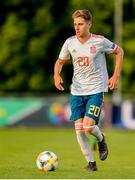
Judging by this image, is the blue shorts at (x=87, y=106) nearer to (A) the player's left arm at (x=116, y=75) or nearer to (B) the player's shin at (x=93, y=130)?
(B) the player's shin at (x=93, y=130)

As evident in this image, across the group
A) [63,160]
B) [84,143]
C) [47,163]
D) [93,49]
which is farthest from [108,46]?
[63,160]

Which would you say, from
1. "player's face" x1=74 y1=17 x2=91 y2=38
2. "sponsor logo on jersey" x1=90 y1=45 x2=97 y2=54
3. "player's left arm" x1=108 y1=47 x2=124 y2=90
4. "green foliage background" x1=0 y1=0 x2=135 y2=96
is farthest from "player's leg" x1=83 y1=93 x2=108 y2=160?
"green foliage background" x1=0 y1=0 x2=135 y2=96

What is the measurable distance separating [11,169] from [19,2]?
37264 mm

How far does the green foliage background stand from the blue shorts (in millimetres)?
34878

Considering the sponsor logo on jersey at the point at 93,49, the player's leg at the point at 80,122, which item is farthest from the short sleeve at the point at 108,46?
the player's leg at the point at 80,122

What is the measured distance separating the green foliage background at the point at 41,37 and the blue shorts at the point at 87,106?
3488cm

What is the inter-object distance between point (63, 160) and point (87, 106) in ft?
10.7

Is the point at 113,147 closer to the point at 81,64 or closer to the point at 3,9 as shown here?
the point at 81,64

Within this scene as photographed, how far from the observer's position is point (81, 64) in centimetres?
1234

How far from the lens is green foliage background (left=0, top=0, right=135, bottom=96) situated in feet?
157

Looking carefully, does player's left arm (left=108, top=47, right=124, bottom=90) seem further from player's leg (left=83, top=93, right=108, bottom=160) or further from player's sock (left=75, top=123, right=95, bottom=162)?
player's sock (left=75, top=123, right=95, bottom=162)

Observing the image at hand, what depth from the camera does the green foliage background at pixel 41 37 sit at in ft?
157

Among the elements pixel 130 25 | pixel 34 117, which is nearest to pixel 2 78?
pixel 130 25

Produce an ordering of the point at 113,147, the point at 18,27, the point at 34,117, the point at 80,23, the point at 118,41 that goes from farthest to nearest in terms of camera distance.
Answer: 1. the point at 18,27
2. the point at 118,41
3. the point at 34,117
4. the point at 113,147
5. the point at 80,23
